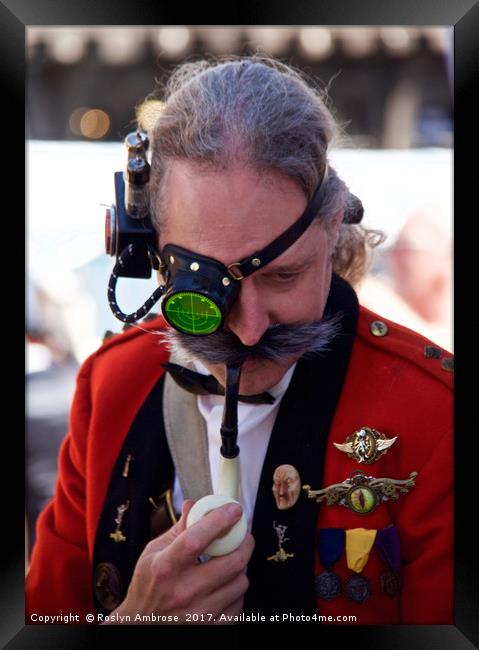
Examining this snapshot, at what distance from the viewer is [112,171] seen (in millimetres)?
2279

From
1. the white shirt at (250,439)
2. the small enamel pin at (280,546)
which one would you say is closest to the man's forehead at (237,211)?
the white shirt at (250,439)

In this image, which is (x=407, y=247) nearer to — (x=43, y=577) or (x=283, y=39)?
(x=283, y=39)

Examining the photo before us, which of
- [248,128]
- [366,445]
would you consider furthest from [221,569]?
[248,128]

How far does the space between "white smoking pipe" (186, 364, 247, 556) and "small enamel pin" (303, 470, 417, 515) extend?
0.21 metres

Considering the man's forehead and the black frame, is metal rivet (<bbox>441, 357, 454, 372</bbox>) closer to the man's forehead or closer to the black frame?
the black frame

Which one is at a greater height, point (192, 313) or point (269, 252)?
point (269, 252)

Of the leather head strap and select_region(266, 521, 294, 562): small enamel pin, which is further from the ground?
the leather head strap

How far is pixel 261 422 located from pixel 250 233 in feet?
1.83

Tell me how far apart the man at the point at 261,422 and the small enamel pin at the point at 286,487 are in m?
0.01

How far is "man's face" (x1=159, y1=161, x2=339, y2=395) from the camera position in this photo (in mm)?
1911

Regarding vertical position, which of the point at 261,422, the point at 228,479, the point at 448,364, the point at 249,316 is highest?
the point at 249,316

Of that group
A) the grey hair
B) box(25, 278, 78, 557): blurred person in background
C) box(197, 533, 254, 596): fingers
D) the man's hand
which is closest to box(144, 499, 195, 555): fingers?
the man's hand

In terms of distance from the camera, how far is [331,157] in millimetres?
2111

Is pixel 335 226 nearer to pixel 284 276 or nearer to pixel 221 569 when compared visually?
pixel 284 276
